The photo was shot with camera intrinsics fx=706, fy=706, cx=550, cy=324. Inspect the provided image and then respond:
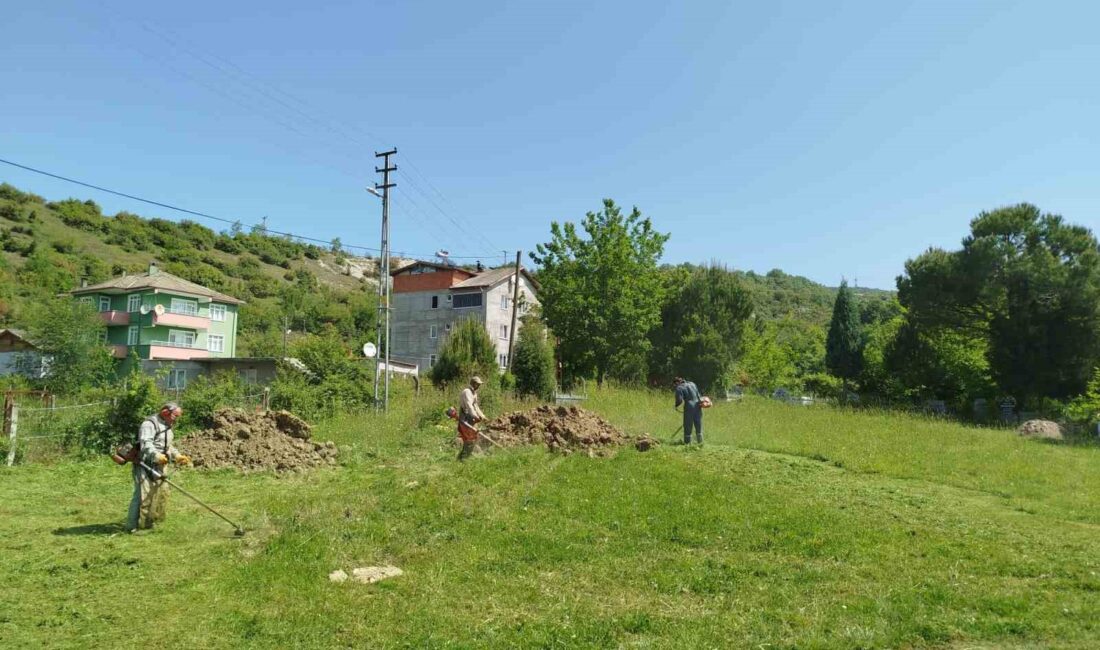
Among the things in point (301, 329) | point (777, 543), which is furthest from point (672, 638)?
point (301, 329)

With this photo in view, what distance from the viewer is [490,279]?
54.6 m

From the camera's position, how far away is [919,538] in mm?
8922

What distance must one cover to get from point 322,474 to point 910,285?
34066mm

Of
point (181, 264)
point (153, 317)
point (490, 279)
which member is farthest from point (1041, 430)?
point (181, 264)

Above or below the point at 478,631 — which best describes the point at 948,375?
above

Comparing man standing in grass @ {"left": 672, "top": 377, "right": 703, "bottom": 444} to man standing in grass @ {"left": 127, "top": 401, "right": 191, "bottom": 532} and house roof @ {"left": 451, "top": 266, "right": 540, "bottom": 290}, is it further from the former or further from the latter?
house roof @ {"left": 451, "top": 266, "right": 540, "bottom": 290}

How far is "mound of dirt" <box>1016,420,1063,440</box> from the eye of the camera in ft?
81.4

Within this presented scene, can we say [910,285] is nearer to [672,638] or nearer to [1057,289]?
[1057,289]

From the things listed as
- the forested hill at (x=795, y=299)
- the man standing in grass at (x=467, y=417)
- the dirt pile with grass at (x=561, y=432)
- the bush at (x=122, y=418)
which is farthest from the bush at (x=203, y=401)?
the forested hill at (x=795, y=299)

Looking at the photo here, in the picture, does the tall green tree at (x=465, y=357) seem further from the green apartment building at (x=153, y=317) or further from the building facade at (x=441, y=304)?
the green apartment building at (x=153, y=317)

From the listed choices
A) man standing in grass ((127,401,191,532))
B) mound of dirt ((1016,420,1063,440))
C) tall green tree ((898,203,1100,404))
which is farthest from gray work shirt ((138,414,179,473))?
tall green tree ((898,203,1100,404))

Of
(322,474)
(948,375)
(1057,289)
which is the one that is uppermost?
(1057,289)

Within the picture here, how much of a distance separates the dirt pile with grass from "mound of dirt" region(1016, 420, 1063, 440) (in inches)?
671

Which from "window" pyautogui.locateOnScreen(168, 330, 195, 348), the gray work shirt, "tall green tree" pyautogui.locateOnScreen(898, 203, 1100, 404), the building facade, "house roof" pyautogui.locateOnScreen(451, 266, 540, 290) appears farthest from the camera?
the building facade
